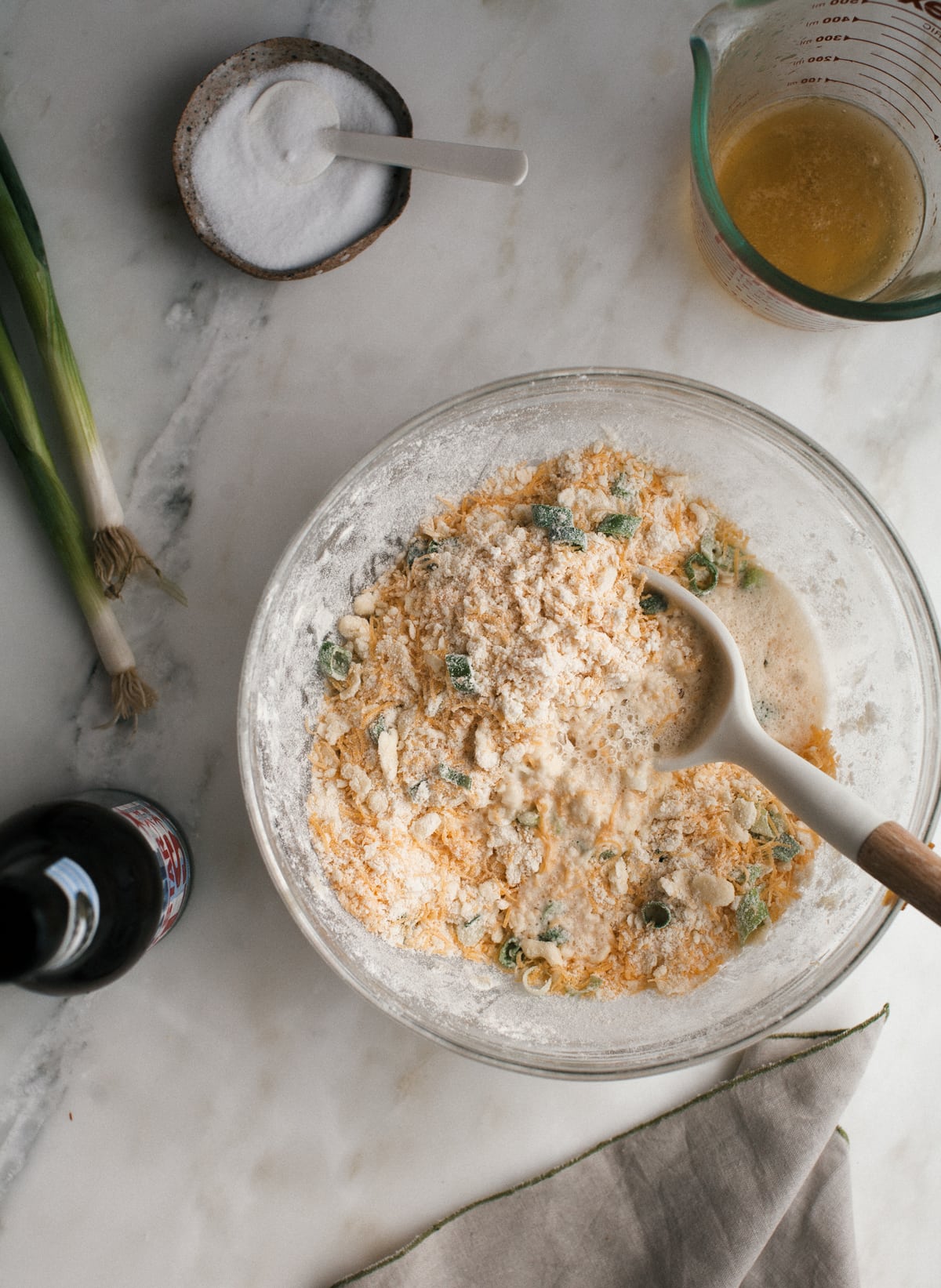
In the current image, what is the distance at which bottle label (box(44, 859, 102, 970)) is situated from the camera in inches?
42.0

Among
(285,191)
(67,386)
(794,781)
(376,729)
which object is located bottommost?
(376,729)

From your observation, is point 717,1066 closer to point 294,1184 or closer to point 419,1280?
point 419,1280

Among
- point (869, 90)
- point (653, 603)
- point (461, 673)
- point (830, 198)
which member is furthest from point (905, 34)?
point (461, 673)

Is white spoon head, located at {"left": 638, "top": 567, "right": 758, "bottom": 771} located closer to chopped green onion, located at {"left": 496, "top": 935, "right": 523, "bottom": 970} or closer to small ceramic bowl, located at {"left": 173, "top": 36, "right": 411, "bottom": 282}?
chopped green onion, located at {"left": 496, "top": 935, "right": 523, "bottom": 970}

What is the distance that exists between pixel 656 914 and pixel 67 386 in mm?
1226

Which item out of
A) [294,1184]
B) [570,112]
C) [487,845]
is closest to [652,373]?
[570,112]

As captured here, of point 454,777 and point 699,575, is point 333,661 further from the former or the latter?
point 699,575

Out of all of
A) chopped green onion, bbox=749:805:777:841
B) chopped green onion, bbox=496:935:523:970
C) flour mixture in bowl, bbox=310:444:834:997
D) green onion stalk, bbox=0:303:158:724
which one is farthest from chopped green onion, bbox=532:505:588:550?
green onion stalk, bbox=0:303:158:724

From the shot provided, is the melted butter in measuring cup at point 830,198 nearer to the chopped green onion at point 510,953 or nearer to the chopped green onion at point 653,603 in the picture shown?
the chopped green onion at point 653,603

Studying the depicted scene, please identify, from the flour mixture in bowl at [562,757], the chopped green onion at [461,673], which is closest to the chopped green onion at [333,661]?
the flour mixture in bowl at [562,757]

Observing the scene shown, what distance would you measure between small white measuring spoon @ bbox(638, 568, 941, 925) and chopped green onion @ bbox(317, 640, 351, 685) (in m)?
0.47

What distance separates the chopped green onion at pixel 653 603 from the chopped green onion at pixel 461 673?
27 cm

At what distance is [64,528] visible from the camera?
1404 millimetres

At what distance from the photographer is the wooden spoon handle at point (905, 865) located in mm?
987
